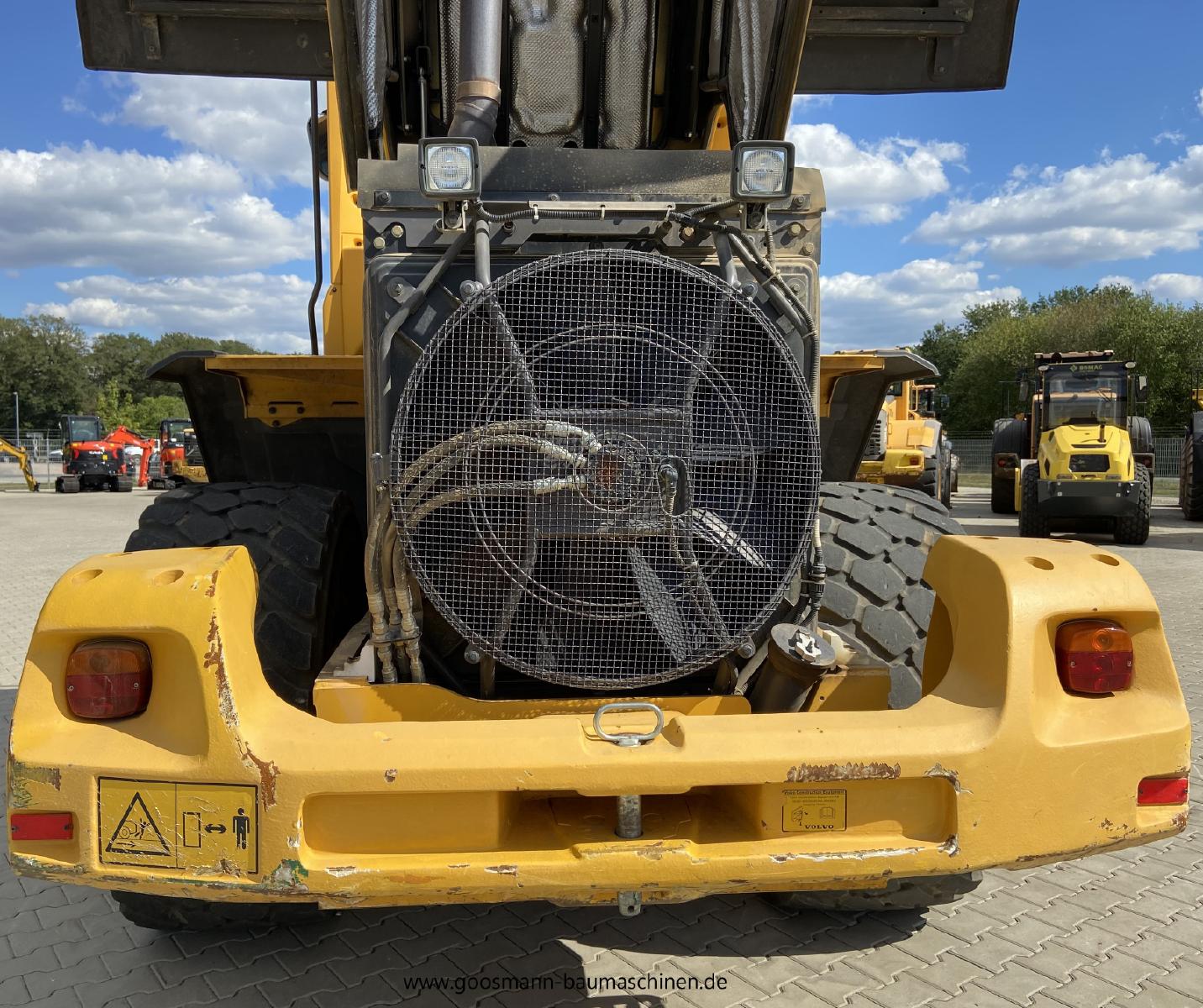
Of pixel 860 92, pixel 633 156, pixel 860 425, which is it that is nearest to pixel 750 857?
pixel 633 156

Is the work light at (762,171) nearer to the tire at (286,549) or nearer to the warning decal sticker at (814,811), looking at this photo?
the warning decal sticker at (814,811)

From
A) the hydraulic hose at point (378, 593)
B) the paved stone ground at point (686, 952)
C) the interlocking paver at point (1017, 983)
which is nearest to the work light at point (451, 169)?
the hydraulic hose at point (378, 593)

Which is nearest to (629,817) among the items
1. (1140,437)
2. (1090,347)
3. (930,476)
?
(930,476)

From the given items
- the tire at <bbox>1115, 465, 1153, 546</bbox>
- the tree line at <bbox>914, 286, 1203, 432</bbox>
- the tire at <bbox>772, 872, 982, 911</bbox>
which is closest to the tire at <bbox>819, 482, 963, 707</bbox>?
the tire at <bbox>772, 872, 982, 911</bbox>

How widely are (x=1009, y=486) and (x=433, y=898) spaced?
1911cm

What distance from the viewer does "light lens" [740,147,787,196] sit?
92.0 inches

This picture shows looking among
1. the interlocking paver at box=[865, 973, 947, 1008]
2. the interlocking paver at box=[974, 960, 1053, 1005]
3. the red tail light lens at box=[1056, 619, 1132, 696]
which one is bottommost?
the interlocking paver at box=[974, 960, 1053, 1005]

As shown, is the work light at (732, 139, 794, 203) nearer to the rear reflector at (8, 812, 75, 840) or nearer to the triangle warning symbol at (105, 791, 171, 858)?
the triangle warning symbol at (105, 791, 171, 858)

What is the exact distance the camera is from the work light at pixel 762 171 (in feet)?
7.65

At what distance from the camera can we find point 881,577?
2973 mm

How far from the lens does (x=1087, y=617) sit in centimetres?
215

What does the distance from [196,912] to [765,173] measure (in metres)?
2.47

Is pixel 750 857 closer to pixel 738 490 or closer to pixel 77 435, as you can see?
pixel 738 490

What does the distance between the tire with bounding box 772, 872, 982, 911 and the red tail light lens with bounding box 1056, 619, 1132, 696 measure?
30.5 inches
